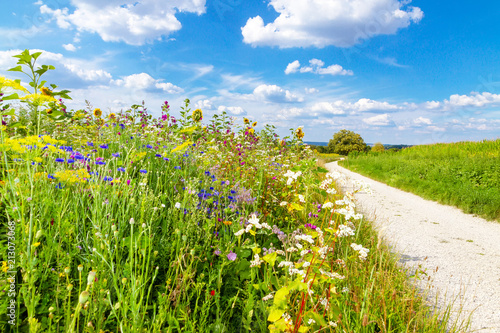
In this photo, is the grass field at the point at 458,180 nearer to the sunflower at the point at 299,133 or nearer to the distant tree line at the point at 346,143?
the sunflower at the point at 299,133

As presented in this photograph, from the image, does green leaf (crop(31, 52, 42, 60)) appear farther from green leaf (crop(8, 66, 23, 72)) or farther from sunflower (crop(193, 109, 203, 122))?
sunflower (crop(193, 109, 203, 122))

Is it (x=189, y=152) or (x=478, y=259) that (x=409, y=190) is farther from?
(x=189, y=152)

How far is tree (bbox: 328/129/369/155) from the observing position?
117 ft

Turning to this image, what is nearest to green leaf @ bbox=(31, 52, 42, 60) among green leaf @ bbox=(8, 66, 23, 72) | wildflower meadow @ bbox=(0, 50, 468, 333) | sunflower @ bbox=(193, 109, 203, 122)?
wildflower meadow @ bbox=(0, 50, 468, 333)

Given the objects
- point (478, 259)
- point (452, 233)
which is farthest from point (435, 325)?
point (452, 233)

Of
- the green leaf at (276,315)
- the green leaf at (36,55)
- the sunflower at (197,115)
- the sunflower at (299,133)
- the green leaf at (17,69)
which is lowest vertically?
the green leaf at (276,315)

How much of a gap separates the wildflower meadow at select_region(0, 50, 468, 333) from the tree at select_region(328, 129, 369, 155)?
3285cm

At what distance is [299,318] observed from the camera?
1721 millimetres

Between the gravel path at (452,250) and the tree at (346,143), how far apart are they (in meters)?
29.9

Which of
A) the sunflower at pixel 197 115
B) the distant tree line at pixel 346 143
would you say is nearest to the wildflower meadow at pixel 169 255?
the sunflower at pixel 197 115

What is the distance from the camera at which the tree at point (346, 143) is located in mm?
35531

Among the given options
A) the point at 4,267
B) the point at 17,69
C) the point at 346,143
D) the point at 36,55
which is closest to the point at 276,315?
the point at 4,267

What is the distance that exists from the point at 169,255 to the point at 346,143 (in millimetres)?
37696

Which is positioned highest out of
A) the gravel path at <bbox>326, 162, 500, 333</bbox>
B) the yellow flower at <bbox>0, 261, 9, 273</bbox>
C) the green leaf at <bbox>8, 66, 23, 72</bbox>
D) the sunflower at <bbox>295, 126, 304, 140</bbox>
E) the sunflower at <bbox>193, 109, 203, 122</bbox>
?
the green leaf at <bbox>8, 66, 23, 72</bbox>
